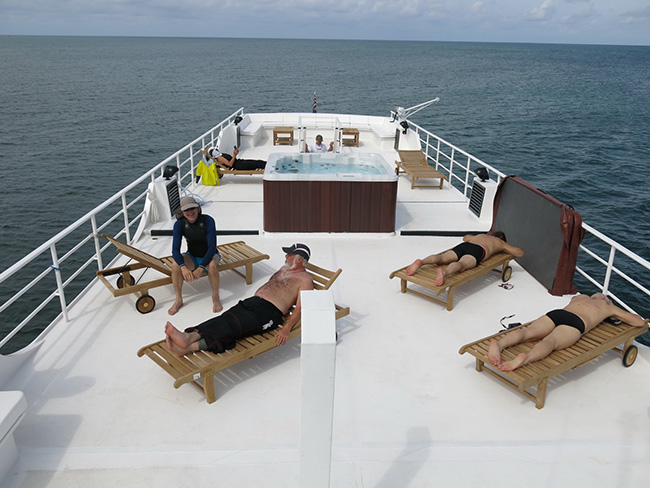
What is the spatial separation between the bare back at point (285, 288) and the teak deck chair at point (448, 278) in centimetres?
156

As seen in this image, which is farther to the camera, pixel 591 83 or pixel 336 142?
pixel 591 83

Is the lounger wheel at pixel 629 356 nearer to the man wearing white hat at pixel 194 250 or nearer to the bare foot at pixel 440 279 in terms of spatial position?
the bare foot at pixel 440 279

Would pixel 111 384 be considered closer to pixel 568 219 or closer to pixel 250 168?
pixel 568 219

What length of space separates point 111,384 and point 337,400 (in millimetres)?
2126

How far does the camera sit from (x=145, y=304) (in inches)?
233

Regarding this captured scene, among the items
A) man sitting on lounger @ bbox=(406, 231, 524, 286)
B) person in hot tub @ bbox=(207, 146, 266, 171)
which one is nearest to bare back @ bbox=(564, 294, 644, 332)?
man sitting on lounger @ bbox=(406, 231, 524, 286)

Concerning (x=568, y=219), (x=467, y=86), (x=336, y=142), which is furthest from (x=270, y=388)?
(x=467, y=86)

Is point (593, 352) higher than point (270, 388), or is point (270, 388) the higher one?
point (593, 352)

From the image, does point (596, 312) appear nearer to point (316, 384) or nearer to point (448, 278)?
point (448, 278)

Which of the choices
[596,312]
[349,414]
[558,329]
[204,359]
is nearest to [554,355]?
[558,329]

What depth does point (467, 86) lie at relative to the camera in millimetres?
61344

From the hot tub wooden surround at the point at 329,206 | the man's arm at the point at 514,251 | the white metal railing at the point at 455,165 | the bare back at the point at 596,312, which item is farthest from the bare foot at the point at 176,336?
the white metal railing at the point at 455,165

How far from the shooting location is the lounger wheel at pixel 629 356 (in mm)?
5031

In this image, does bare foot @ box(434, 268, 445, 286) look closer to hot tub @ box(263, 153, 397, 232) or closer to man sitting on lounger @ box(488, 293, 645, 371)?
man sitting on lounger @ box(488, 293, 645, 371)
